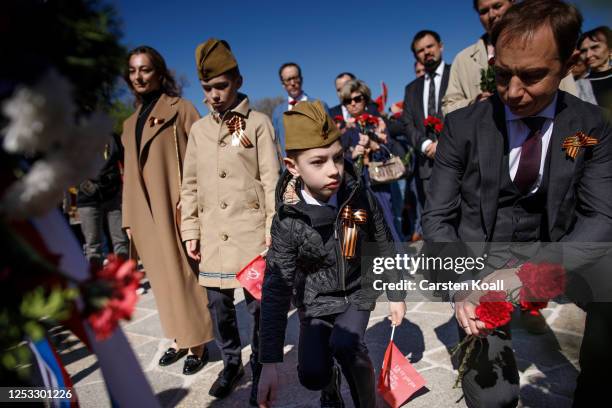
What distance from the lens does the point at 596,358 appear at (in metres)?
1.87

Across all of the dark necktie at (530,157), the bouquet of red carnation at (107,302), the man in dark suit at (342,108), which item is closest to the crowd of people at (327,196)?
the dark necktie at (530,157)

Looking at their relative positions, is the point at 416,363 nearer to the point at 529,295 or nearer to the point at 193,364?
the point at 529,295

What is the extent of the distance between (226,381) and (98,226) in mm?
3671

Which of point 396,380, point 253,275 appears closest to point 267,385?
point 253,275

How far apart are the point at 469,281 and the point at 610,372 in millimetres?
700

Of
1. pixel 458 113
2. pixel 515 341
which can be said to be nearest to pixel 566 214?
pixel 458 113

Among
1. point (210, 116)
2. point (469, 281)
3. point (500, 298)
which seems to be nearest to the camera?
point (500, 298)

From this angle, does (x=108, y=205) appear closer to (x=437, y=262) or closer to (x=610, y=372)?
(x=437, y=262)

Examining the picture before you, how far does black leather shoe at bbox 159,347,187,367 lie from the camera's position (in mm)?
3600

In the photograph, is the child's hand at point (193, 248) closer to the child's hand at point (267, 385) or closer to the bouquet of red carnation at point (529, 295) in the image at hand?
the child's hand at point (267, 385)

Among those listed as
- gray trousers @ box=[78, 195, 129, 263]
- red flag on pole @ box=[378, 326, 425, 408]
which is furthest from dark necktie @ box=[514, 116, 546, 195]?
gray trousers @ box=[78, 195, 129, 263]

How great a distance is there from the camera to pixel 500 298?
5.64ft

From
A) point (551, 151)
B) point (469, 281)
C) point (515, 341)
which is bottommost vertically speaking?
point (515, 341)

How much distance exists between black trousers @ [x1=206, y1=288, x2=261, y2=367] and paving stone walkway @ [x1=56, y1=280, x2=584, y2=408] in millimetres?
272
